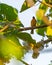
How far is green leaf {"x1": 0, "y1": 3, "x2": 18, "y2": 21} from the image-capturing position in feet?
1.19

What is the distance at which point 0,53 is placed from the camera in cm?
29

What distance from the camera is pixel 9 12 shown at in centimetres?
37

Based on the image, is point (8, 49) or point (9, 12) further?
point (9, 12)

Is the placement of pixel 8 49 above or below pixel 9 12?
below

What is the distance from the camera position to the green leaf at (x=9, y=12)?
0.36 metres

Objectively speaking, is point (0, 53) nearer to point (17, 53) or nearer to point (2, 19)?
point (17, 53)

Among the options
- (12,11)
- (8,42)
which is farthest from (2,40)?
(12,11)

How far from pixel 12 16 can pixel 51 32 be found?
0.09m

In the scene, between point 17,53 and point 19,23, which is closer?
point 17,53

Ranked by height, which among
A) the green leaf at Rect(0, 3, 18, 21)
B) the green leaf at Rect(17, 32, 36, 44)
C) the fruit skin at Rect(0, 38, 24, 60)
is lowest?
the fruit skin at Rect(0, 38, 24, 60)

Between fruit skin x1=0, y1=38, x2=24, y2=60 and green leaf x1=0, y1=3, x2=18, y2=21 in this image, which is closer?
fruit skin x1=0, y1=38, x2=24, y2=60

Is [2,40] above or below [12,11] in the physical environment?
below

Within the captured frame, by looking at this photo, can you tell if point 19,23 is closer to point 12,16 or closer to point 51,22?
point 12,16

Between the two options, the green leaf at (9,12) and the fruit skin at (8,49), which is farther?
the green leaf at (9,12)
